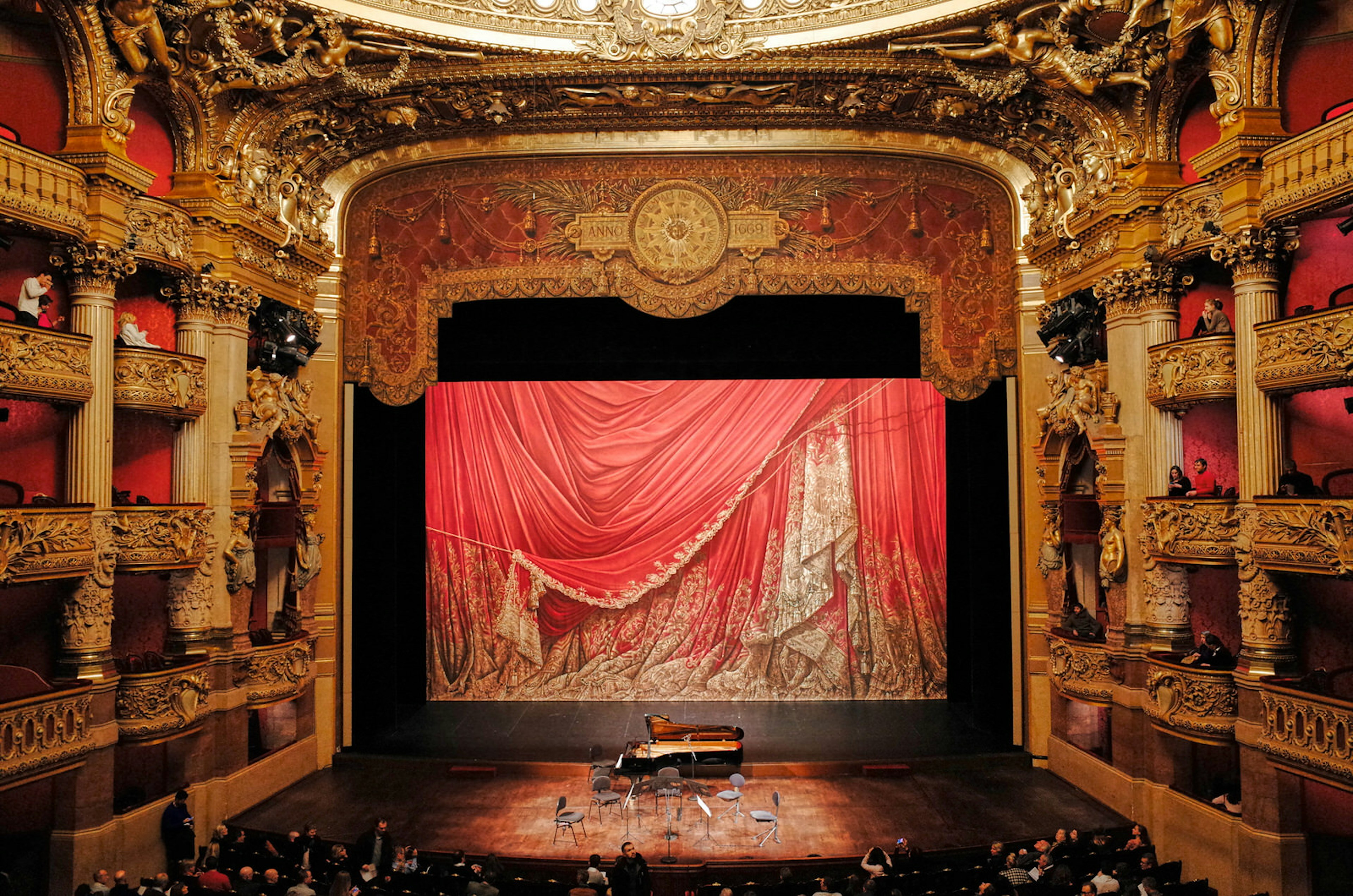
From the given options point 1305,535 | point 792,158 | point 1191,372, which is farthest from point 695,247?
point 1305,535

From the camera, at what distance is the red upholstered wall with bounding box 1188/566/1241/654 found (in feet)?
36.7

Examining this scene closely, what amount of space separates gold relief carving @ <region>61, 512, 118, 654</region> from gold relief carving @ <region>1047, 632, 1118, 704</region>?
38.9ft

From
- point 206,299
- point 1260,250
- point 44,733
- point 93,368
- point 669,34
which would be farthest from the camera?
point 669,34

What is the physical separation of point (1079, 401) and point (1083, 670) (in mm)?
3557

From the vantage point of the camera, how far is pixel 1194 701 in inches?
404

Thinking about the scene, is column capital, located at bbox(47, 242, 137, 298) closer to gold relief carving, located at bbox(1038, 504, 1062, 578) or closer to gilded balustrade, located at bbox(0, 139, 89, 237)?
gilded balustrade, located at bbox(0, 139, 89, 237)

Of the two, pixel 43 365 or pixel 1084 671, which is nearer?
pixel 43 365

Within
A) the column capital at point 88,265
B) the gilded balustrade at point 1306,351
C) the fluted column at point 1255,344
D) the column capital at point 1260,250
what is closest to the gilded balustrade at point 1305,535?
the fluted column at point 1255,344

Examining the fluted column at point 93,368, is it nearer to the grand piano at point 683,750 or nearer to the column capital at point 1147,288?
the grand piano at point 683,750

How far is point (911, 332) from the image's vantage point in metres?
15.5

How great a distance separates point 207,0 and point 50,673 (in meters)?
7.85

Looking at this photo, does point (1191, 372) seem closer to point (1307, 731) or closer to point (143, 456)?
point (1307, 731)

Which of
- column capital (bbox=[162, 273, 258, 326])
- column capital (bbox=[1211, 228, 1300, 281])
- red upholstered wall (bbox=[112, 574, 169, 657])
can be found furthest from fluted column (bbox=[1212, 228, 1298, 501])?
red upholstered wall (bbox=[112, 574, 169, 657])

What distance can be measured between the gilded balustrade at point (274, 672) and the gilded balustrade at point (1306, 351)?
12485mm
